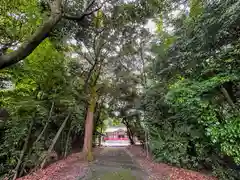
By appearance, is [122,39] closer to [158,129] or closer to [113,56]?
[113,56]

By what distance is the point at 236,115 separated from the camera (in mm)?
A: 4570

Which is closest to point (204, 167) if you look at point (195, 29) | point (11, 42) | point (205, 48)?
point (205, 48)

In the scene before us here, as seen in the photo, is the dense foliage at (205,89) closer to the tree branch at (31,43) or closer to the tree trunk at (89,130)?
the tree trunk at (89,130)

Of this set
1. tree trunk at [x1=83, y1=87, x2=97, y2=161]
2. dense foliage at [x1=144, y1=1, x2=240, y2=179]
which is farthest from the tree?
tree trunk at [x1=83, y1=87, x2=97, y2=161]

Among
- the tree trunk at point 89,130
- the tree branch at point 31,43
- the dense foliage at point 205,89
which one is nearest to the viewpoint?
the tree branch at point 31,43

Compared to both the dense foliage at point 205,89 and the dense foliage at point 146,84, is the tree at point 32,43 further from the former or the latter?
the dense foliage at point 205,89

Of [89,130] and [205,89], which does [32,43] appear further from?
[89,130]

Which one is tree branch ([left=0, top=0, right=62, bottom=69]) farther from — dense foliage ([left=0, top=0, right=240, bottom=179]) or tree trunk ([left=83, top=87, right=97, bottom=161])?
tree trunk ([left=83, top=87, right=97, bottom=161])

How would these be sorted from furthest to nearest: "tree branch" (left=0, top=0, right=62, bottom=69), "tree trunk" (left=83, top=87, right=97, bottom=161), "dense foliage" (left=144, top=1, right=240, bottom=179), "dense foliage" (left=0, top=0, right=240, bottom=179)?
"tree trunk" (left=83, top=87, right=97, bottom=161) → "dense foliage" (left=0, top=0, right=240, bottom=179) → "dense foliage" (left=144, top=1, right=240, bottom=179) → "tree branch" (left=0, top=0, right=62, bottom=69)

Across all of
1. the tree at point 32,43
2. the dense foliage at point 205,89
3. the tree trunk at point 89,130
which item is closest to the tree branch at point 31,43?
the tree at point 32,43

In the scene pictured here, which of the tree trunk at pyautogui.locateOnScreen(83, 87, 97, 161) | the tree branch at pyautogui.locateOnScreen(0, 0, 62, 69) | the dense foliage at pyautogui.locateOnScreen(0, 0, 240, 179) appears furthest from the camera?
the tree trunk at pyautogui.locateOnScreen(83, 87, 97, 161)

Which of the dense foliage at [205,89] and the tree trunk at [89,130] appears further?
the tree trunk at [89,130]

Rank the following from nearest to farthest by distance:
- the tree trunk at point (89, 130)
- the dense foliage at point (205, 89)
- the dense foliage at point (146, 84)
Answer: the dense foliage at point (205, 89) < the dense foliage at point (146, 84) < the tree trunk at point (89, 130)

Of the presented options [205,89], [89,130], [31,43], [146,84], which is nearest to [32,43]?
[31,43]
